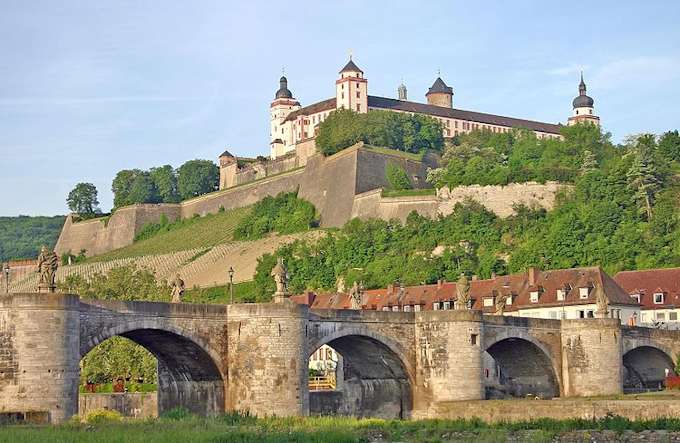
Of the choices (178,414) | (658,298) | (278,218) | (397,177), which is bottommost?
(178,414)

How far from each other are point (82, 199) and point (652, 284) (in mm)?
112795

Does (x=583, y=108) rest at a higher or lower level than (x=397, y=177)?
higher

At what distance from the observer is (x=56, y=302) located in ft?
152

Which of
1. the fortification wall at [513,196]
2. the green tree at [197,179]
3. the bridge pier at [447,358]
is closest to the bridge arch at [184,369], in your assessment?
the bridge pier at [447,358]

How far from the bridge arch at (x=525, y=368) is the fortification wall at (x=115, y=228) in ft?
330

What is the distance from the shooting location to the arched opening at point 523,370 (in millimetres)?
68250

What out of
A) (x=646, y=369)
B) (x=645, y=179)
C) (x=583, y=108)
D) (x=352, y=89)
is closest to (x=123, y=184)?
(x=352, y=89)

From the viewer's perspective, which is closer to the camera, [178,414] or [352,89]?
[178,414]

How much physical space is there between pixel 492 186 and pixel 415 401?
6411 cm

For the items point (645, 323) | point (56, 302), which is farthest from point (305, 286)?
point (56, 302)

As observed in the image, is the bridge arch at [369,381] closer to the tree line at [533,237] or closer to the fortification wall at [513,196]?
the tree line at [533,237]

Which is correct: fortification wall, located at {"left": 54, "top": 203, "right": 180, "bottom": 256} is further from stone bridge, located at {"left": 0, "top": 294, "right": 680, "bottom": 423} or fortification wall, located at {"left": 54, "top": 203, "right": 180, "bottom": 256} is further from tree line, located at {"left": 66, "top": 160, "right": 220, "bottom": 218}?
stone bridge, located at {"left": 0, "top": 294, "right": 680, "bottom": 423}

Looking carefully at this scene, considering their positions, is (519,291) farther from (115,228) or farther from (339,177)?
(115,228)

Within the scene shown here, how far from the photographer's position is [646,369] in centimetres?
7856
